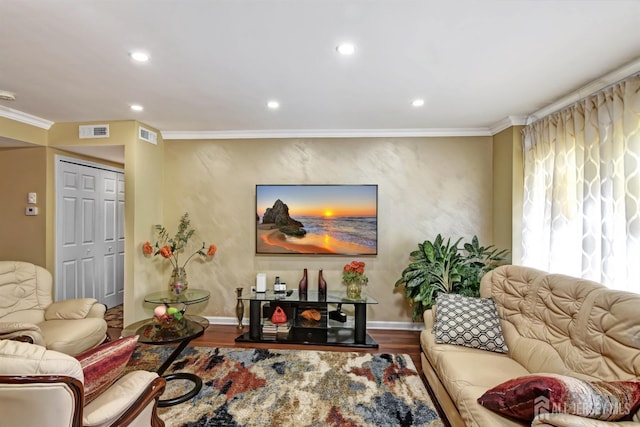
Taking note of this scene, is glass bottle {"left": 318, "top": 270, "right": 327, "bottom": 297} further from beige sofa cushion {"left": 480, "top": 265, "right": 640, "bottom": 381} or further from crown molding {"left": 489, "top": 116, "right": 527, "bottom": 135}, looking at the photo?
crown molding {"left": 489, "top": 116, "right": 527, "bottom": 135}

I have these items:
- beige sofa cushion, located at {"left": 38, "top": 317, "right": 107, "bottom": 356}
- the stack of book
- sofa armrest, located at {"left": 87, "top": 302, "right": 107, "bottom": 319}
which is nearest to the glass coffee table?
beige sofa cushion, located at {"left": 38, "top": 317, "right": 107, "bottom": 356}

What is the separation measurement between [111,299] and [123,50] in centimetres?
428

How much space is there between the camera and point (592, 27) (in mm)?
1813

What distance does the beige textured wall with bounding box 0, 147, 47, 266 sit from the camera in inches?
145

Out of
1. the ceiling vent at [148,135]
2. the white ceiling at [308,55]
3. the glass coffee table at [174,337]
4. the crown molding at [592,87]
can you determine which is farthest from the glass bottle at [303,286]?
the crown molding at [592,87]

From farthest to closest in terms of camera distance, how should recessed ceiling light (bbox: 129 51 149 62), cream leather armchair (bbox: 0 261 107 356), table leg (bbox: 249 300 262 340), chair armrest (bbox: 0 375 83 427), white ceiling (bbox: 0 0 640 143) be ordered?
table leg (bbox: 249 300 262 340) < cream leather armchair (bbox: 0 261 107 356) < recessed ceiling light (bbox: 129 51 149 62) < white ceiling (bbox: 0 0 640 143) < chair armrest (bbox: 0 375 83 427)

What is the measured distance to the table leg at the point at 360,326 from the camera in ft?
11.5

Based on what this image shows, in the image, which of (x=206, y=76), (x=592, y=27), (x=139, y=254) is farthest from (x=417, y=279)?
(x=139, y=254)

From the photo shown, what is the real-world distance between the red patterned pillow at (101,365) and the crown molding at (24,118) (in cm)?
320

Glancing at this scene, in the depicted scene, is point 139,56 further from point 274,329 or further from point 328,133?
point 274,329

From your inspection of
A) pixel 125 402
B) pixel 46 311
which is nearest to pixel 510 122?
pixel 125 402

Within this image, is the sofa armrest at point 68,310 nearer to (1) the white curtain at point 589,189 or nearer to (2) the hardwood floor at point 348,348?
(2) the hardwood floor at point 348,348

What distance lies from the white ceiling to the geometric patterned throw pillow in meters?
1.81

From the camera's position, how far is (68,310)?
3053 millimetres
